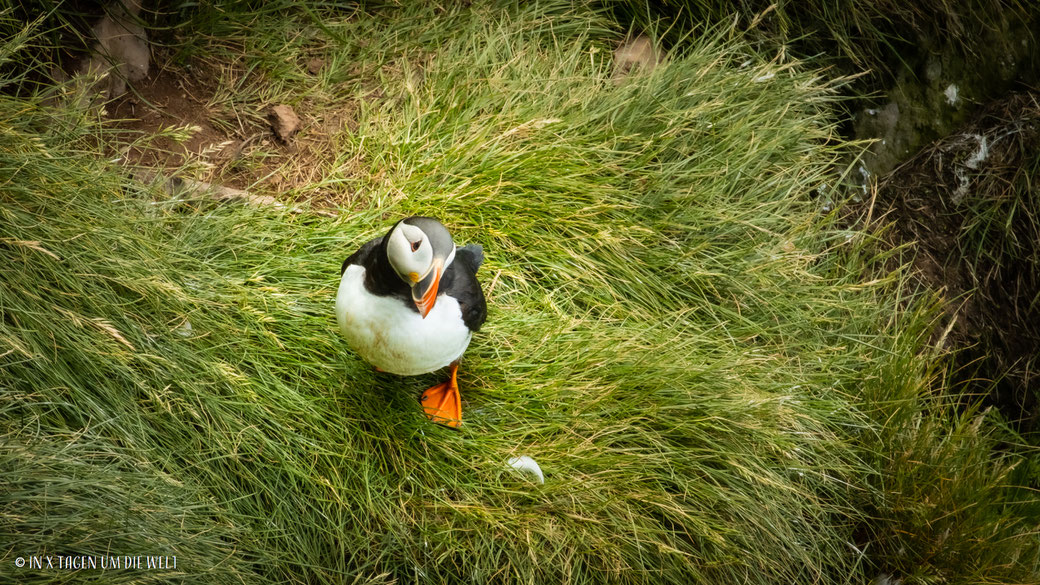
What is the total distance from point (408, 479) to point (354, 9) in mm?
2241

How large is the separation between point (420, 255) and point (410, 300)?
205mm

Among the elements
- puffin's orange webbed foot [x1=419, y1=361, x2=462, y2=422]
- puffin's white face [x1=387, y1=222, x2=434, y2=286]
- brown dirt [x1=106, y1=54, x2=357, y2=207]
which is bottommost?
puffin's orange webbed foot [x1=419, y1=361, x2=462, y2=422]

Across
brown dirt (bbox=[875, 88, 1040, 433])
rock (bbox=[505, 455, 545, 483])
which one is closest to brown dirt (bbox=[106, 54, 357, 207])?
rock (bbox=[505, 455, 545, 483])

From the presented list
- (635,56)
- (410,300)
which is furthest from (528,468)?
(635,56)

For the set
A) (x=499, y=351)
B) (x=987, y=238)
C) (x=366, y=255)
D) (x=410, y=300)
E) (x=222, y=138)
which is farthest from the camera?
(x=987, y=238)

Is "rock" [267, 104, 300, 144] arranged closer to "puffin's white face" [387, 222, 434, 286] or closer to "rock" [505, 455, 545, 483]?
"puffin's white face" [387, 222, 434, 286]

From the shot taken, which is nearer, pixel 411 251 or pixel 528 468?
pixel 411 251

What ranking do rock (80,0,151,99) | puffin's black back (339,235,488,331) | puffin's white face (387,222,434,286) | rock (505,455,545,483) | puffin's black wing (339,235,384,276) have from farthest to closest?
rock (80,0,151,99) < rock (505,455,545,483) < puffin's black wing (339,235,384,276) < puffin's black back (339,235,488,331) < puffin's white face (387,222,434,286)

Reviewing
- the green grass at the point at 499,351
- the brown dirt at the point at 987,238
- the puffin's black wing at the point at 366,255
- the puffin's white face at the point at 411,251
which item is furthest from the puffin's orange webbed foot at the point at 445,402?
the brown dirt at the point at 987,238

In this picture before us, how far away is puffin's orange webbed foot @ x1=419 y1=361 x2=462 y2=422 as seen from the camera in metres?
2.53

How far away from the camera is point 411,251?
1967 millimetres

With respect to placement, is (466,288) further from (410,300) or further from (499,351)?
(499,351)

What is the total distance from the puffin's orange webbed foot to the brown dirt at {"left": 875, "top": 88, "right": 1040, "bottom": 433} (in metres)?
2.24

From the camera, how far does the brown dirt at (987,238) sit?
11.5 feet
